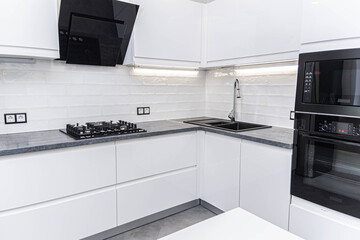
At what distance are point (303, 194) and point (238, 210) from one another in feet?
3.08

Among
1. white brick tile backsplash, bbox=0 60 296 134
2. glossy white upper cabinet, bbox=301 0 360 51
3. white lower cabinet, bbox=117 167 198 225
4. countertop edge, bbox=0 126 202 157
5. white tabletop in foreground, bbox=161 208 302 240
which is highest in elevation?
glossy white upper cabinet, bbox=301 0 360 51

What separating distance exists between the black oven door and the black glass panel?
255 millimetres

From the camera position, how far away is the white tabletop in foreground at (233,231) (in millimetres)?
842

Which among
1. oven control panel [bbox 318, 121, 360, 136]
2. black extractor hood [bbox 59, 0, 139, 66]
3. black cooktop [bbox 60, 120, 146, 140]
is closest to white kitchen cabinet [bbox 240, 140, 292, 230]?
oven control panel [bbox 318, 121, 360, 136]

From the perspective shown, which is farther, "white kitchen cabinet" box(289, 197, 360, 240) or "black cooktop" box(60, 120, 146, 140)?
"black cooktop" box(60, 120, 146, 140)

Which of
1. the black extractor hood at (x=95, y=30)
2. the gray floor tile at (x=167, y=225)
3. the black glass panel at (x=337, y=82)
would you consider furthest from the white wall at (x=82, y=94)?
the black glass panel at (x=337, y=82)

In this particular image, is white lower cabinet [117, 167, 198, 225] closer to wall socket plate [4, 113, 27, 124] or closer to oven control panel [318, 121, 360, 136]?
wall socket plate [4, 113, 27, 124]

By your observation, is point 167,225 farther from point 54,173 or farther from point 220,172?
point 54,173

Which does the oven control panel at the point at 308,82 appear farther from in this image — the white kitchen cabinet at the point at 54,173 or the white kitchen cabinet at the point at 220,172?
the white kitchen cabinet at the point at 54,173

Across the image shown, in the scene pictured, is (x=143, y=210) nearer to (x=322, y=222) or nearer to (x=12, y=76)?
(x=322, y=222)

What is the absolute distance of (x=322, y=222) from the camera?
1647 millimetres

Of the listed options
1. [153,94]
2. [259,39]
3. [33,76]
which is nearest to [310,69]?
[259,39]

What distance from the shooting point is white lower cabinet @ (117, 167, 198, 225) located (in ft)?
7.17

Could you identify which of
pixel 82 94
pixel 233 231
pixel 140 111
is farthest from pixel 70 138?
pixel 233 231
